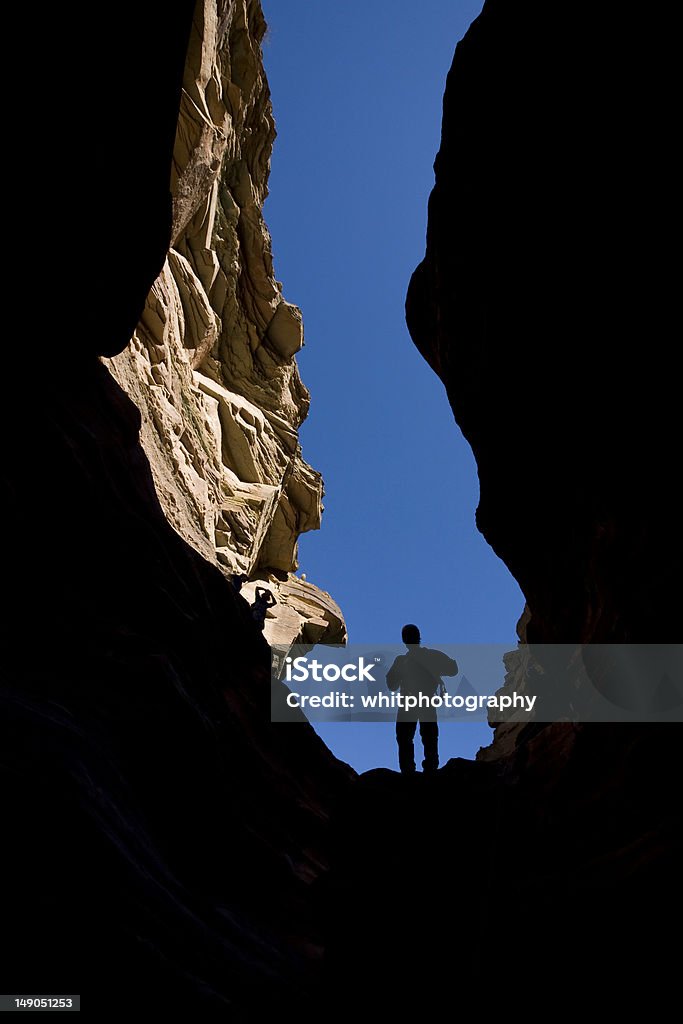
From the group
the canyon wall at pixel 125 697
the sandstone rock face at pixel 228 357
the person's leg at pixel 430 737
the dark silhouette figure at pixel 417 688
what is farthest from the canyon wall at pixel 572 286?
the sandstone rock face at pixel 228 357

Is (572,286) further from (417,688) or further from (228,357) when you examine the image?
(228,357)

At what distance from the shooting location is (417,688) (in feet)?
37.3

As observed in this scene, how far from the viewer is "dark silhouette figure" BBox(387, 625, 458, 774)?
37.3ft

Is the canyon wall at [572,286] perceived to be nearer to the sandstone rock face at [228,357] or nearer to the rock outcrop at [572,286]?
the rock outcrop at [572,286]

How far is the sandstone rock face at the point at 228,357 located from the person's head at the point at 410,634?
8.95m

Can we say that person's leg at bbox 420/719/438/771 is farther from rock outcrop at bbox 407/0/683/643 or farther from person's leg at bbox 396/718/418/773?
rock outcrop at bbox 407/0/683/643

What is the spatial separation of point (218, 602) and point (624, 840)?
851 cm

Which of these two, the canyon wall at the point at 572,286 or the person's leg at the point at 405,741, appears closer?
the canyon wall at the point at 572,286

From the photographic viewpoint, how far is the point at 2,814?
201 inches

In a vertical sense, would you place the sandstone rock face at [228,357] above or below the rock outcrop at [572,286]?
above

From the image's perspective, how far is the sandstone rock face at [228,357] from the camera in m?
20.0

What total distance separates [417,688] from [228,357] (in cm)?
2256

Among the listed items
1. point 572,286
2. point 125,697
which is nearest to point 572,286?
point 572,286

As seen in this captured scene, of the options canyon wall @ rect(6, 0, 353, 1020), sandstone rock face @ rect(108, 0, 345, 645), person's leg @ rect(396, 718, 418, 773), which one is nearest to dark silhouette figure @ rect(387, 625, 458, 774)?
person's leg @ rect(396, 718, 418, 773)
